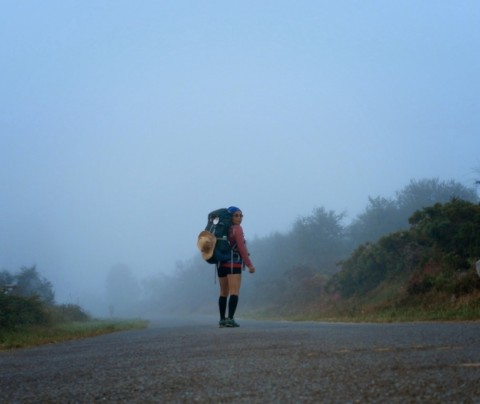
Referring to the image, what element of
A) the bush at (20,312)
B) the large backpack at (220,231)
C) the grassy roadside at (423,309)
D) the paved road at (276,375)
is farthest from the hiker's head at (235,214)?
the bush at (20,312)

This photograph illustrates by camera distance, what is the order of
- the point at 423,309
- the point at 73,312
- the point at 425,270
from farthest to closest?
the point at 73,312, the point at 425,270, the point at 423,309

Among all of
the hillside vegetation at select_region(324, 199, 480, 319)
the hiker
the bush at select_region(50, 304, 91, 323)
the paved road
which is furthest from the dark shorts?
the bush at select_region(50, 304, 91, 323)

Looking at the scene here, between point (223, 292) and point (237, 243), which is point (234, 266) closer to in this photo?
point (237, 243)

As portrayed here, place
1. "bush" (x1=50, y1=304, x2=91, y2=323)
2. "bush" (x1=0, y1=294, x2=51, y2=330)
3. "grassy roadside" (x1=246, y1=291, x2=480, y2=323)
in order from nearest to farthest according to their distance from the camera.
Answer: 1. "grassy roadside" (x1=246, y1=291, x2=480, y2=323)
2. "bush" (x1=0, y1=294, x2=51, y2=330)
3. "bush" (x1=50, y1=304, x2=91, y2=323)

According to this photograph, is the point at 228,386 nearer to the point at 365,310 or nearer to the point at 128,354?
the point at 128,354

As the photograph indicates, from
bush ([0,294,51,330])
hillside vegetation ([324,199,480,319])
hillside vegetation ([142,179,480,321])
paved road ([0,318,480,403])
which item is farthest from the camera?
bush ([0,294,51,330])

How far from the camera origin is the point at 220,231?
30.2 ft

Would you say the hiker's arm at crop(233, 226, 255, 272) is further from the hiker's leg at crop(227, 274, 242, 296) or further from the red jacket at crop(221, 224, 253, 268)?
the hiker's leg at crop(227, 274, 242, 296)

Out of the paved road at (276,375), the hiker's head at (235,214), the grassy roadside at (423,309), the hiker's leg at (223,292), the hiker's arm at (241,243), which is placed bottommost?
the paved road at (276,375)

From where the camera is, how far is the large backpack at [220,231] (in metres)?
9.10

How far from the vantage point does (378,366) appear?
9.70ft

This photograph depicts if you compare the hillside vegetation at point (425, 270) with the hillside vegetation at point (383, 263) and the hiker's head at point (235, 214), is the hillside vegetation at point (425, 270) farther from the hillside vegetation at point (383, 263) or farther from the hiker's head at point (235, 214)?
the hiker's head at point (235, 214)

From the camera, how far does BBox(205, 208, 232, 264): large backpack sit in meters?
9.10

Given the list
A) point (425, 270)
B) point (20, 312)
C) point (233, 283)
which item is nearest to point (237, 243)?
point (233, 283)
